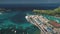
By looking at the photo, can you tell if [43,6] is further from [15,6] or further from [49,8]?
[15,6]

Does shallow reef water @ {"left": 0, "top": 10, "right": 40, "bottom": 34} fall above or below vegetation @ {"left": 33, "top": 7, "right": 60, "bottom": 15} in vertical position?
below

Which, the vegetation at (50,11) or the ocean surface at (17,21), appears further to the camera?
the vegetation at (50,11)

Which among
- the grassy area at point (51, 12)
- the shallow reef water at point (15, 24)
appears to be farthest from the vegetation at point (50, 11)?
the shallow reef water at point (15, 24)

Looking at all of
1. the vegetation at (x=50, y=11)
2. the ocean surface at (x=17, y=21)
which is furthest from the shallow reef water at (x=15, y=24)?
the vegetation at (x=50, y=11)

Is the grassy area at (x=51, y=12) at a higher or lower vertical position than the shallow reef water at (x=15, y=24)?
higher

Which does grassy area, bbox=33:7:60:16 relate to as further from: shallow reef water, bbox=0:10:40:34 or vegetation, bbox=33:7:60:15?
shallow reef water, bbox=0:10:40:34

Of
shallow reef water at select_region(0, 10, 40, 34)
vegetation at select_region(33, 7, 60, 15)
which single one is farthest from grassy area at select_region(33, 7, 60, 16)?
shallow reef water at select_region(0, 10, 40, 34)

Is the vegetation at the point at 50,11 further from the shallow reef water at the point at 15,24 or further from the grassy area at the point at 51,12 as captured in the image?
the shallow reef water at the point at 15,24

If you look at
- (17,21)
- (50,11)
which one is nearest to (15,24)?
(17,21)
